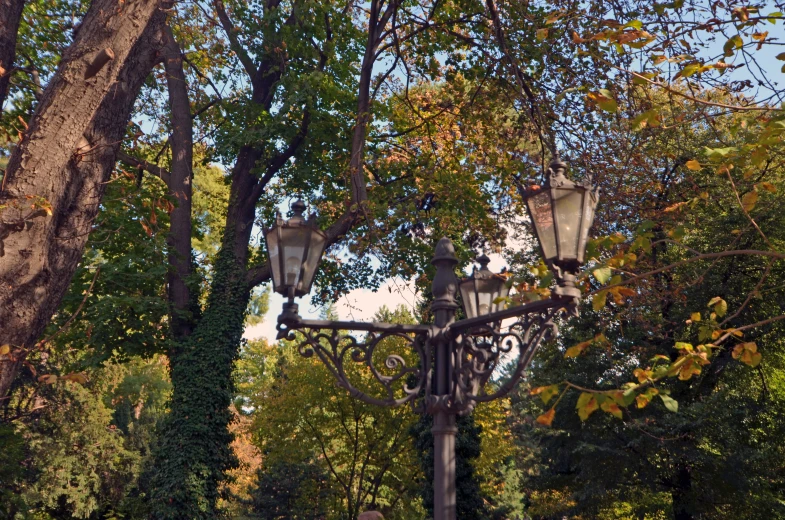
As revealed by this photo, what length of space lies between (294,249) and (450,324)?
4.28 ft

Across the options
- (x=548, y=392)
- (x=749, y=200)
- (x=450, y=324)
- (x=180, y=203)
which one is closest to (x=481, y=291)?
(x=450, y=324)

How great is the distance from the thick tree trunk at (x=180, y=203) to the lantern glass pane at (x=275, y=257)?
34.7ft

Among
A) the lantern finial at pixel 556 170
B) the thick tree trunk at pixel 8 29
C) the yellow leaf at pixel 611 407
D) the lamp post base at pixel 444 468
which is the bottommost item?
the lamp post base at pixel 444 468

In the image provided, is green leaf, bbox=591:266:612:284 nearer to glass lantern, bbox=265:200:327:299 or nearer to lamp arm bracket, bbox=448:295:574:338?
lamp arm bracket, bbox=448:295:574:338

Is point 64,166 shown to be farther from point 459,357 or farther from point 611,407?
point 611,407

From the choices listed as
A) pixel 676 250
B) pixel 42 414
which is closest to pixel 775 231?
pixel 676 250

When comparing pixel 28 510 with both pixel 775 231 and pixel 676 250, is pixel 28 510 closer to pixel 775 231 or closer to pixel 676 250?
pixel 676 250

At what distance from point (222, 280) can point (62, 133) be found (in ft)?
38.7

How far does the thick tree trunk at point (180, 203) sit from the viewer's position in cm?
1571

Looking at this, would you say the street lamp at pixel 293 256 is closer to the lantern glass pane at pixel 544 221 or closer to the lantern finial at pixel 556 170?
the lantern glass pane at pixel 544 221

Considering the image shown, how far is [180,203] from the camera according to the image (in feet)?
52.2

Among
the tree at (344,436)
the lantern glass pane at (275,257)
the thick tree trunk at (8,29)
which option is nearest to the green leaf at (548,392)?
the lantern glass pane at (275,257)

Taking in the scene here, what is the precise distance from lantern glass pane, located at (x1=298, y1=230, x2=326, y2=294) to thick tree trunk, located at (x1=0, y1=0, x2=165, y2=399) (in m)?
1.53

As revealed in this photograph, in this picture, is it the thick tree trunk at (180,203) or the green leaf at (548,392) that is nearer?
the green leaf at (548,392)
